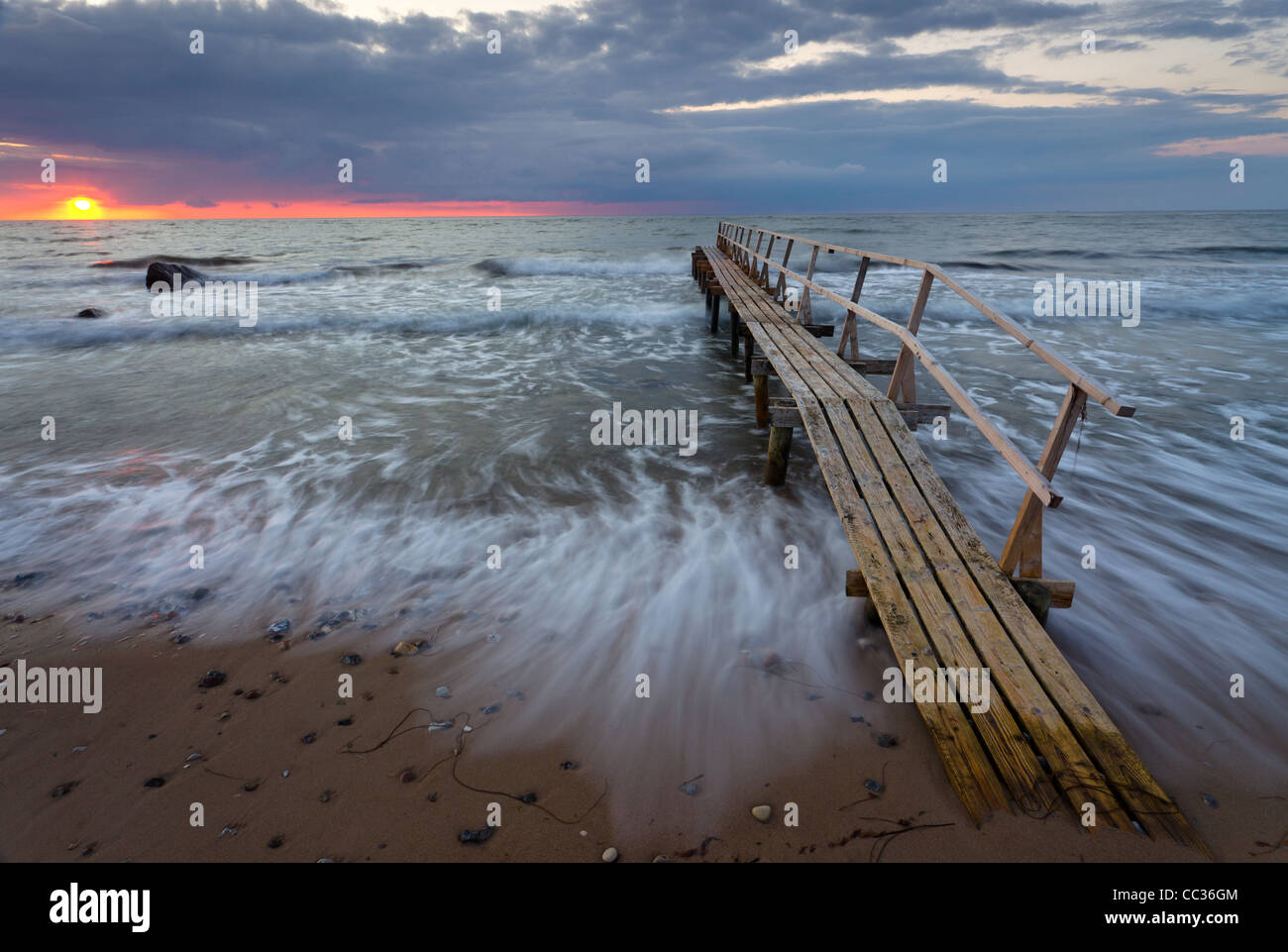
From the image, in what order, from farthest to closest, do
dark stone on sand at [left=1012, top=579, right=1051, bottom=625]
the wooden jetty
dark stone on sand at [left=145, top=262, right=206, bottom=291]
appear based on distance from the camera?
dark stone on sand at [left=145, top=262, right=206, bottom=291], dark stone on sand at [left=1012, top=579, right=1051, bottom=625], the wooden jetty

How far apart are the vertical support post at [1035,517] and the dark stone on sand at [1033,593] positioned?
0.23 ft

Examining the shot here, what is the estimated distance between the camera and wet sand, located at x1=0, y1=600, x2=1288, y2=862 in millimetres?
2479

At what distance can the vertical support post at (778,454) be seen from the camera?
605 centimetres

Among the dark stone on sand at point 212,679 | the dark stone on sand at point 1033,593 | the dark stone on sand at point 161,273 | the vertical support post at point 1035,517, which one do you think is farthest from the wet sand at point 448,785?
the dark stone on sand at point 161,273

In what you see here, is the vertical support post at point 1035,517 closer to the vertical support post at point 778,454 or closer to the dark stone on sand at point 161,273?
the vertical support post at point 778,454

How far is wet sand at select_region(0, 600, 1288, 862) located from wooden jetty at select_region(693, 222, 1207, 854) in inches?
6.4

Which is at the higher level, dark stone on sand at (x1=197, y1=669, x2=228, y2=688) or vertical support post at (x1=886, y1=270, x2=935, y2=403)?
vertical support post at (x1=886, y1=270, x2=935, y2=403)

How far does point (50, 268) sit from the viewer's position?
3141 centimetres

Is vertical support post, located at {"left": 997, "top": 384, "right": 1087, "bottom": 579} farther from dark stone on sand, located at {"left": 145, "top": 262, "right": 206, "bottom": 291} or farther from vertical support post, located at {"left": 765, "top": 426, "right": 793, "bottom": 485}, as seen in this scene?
dark stone on sand, located at {"left": 145, "top": 262, "right": 206, "bottom": 291}

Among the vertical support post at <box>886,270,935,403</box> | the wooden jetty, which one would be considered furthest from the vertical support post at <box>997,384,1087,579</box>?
the vertical support post at <box>886,270,935,403</box>

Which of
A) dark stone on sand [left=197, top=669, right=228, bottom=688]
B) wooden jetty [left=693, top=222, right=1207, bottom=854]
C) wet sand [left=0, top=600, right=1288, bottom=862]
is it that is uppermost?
wooden jetty [left=693, top=222, right=1207, bottom=854]
